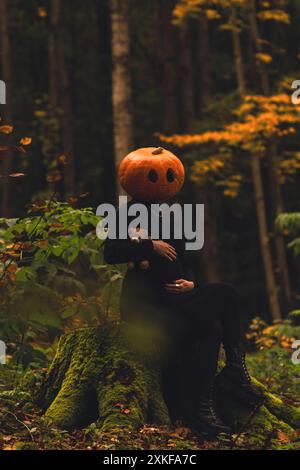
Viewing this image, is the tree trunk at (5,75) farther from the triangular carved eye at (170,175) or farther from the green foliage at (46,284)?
the triangular carved eye at (170,175)

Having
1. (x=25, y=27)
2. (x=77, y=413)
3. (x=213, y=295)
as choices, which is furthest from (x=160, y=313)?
(x=25, y=27)

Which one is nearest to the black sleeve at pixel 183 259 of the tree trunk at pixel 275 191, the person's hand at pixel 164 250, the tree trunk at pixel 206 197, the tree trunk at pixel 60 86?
the person's hand at pixel 164 250

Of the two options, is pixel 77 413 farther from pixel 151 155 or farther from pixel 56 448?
pixel 151 155

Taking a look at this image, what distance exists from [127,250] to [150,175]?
0.58 m

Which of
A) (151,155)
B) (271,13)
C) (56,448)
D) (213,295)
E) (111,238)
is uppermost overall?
(271,13)

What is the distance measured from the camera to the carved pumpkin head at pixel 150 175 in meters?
6.54

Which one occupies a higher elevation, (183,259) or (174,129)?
(174,129)

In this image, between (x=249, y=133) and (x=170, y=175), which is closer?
(x=170, y=175)

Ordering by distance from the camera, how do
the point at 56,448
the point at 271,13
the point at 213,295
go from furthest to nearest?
the point at 271,13, the point at 213,295, the point at 56,448

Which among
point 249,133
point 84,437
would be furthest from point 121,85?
point 84,437

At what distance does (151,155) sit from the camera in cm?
658

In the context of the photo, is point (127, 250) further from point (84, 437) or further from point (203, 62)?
point (203, 62)

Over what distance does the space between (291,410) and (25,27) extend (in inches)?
797

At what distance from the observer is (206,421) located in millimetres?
6387
